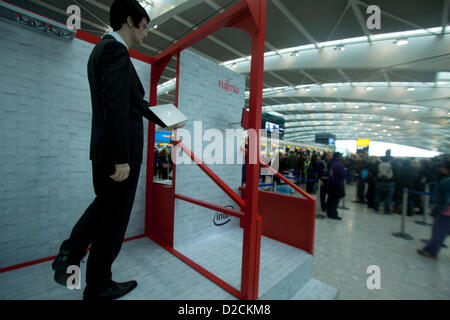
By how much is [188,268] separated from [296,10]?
7.55 metres

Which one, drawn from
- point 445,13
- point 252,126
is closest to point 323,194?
point 252,126

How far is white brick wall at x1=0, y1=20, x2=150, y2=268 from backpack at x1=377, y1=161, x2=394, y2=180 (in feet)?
24.0

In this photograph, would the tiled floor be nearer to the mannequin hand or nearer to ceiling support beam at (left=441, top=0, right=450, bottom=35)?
the mannequin hand

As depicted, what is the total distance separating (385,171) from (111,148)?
290 inches

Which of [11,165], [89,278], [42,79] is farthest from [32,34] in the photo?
[89,278]

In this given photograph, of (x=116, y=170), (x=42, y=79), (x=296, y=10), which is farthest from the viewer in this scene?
(x=296, y=10)

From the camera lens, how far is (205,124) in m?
3.01

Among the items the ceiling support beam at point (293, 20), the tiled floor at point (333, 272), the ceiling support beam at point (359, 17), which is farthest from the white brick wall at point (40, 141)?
the ceiling support beam at point (359, 17)

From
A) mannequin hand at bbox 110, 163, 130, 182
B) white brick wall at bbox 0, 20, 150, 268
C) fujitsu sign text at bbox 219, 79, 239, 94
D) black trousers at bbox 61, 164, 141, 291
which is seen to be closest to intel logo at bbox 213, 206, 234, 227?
white brick wall at bbox 0, 20, 150, 268

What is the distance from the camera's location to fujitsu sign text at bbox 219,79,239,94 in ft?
10.7

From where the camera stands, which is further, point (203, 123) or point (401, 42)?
point (401, 42)

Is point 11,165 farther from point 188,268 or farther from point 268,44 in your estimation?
point 268,44

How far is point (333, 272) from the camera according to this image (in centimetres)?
265

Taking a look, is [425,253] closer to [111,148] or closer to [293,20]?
[111,148]
